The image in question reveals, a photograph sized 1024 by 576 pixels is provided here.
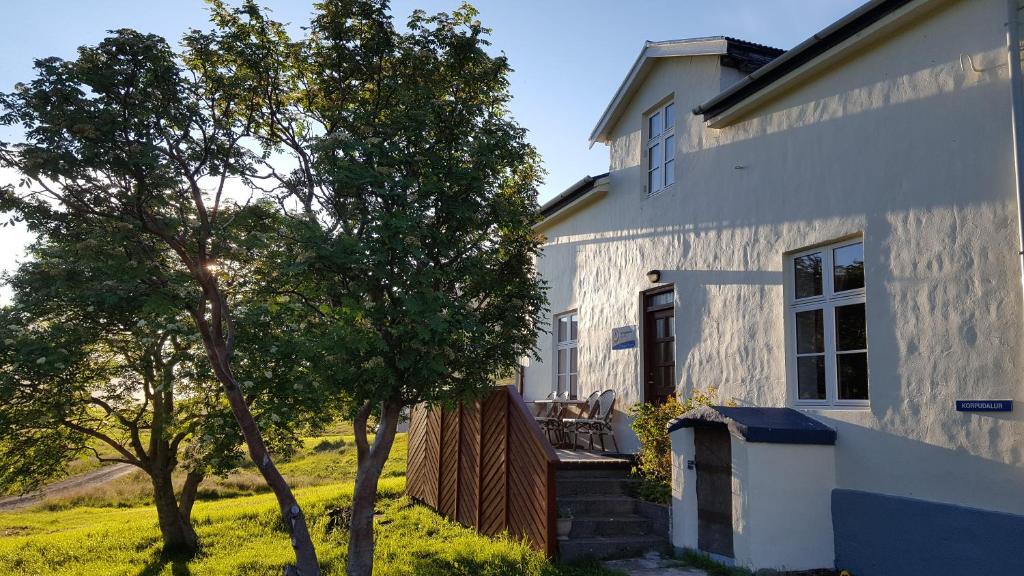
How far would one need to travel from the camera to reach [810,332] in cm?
734

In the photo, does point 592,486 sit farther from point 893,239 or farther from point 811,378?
point 893,239

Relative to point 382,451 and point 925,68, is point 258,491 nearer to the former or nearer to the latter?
point 382,451

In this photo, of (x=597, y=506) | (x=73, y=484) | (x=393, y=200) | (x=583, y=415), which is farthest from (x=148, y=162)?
(x=73, y=484)

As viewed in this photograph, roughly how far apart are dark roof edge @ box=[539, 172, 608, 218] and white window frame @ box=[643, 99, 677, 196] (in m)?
1.21

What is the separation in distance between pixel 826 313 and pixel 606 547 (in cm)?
340

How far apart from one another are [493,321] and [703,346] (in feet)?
9.15

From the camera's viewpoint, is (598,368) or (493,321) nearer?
(493,321)

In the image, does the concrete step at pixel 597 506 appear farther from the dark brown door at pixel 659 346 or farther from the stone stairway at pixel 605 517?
the dark brown door at pixel 659 346

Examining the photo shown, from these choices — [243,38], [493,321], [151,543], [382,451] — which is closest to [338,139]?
[243,38]

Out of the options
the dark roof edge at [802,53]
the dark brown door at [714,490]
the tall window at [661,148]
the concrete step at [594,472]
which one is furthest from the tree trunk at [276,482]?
the dark roof edge at [802,53]

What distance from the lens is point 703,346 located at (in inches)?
350

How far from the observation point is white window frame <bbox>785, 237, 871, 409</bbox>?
268 inches

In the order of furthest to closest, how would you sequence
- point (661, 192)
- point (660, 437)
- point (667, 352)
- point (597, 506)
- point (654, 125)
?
point (654, 125) < point (661, 192) < point (667, 352) < point (660, 437) < point (597, 506)

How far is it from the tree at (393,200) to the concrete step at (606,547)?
6.55ft
